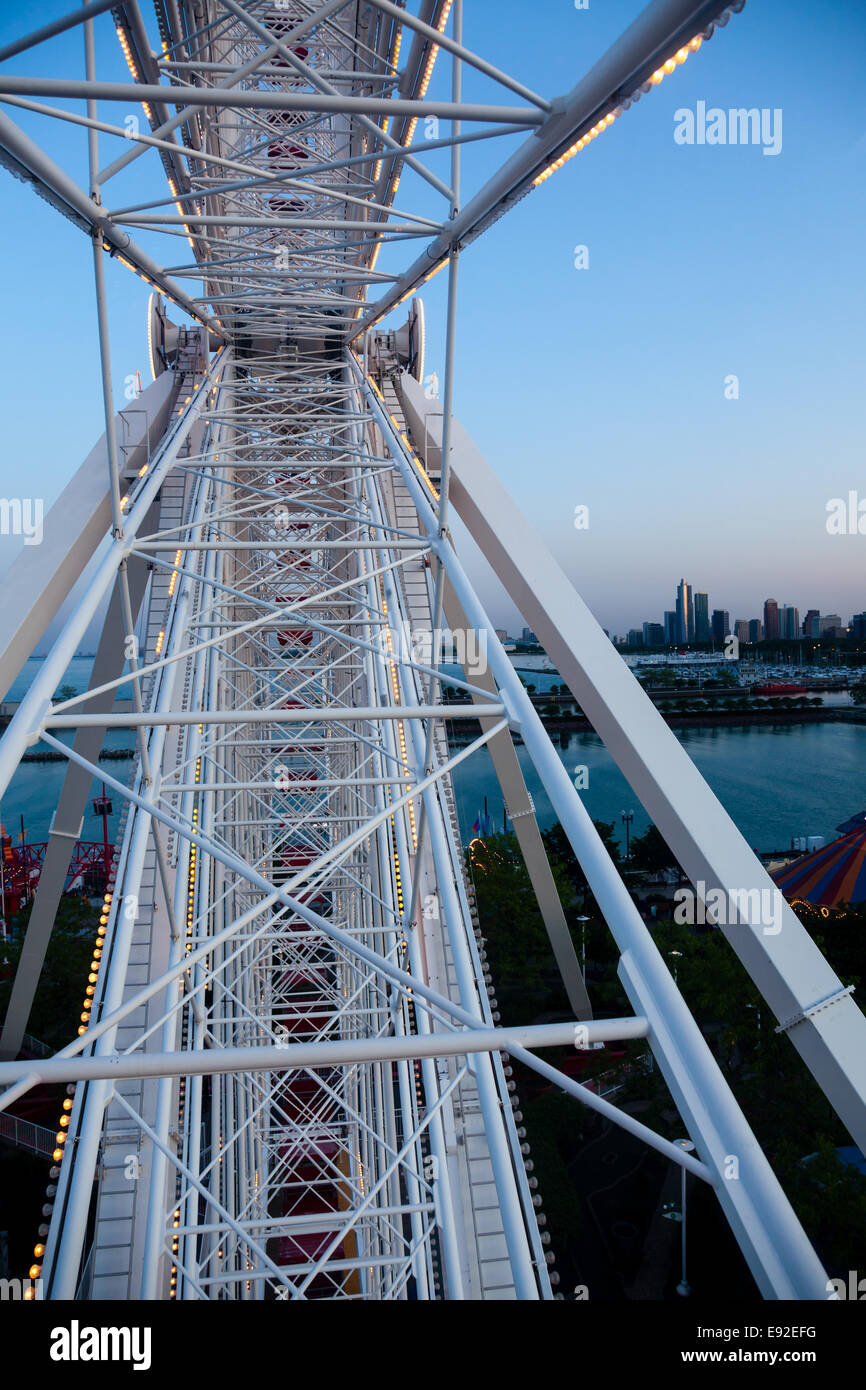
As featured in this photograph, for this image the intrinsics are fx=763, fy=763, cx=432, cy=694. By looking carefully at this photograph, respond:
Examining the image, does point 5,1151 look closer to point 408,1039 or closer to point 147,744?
point 147,744

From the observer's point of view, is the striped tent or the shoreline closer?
the striped tent

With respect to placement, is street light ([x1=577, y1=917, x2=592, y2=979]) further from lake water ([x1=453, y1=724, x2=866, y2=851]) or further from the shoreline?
the shoreline

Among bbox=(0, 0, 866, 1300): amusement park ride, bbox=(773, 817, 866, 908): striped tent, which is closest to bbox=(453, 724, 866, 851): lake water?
bbox=(773, 817, 866, 908): striped tent

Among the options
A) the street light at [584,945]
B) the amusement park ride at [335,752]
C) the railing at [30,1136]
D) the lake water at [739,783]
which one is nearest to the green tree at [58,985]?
the railing at [30,1136]

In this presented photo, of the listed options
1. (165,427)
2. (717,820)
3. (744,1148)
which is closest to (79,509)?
(165,427)

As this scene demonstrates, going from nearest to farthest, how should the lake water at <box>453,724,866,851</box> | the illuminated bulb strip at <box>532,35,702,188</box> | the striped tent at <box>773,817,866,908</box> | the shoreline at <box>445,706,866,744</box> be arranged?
1. the illuminated bulb strip at <box>532,35,702,188</box>
2. the striped tent at <box>773,817,866,908</box>
3. the lake water at <box>453,724,866,851</box>
4. the shoreline at <box>445,706,866,744</box>
